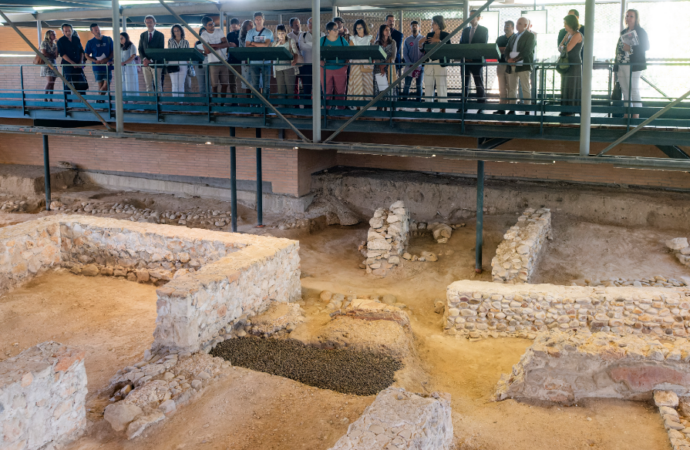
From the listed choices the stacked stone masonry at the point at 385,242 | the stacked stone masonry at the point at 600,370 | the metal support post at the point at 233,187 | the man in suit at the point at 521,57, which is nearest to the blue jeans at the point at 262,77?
the metal support post at the point at 233,187

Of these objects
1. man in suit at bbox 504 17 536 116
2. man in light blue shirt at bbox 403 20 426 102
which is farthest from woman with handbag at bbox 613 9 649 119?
man in light blue shirt at bbox 403 20 426 102

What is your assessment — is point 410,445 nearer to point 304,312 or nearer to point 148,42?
point 304,312

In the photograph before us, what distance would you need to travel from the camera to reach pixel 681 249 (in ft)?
34.1

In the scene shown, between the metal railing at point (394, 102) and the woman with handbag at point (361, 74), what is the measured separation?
2 centimetres

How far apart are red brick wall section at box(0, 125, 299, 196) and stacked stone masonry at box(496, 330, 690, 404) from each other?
8355 millimetres

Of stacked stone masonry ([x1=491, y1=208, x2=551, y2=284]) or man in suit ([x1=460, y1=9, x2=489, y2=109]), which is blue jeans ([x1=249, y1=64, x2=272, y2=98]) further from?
stacked stone masonry ([x1=491, y1=208, x2=551, y2=284])

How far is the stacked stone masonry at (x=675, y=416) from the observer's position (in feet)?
18.7

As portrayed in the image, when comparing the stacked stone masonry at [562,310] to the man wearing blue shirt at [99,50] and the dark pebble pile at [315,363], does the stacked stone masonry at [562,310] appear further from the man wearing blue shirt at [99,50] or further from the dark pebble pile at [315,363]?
the man wearing blue shirt at [99,50]

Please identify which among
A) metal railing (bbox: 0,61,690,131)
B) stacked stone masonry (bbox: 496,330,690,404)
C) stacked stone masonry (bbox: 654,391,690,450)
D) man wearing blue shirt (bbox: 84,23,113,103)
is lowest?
stacked stone masonry (bbox: 654,391,690,450)

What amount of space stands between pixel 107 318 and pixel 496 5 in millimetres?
9798

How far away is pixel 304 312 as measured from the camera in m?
8.53

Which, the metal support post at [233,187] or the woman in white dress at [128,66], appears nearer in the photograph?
the woman in white dress at [128,66]

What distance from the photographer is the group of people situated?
9.71 metres

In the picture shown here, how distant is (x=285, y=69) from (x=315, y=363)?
6663mm
